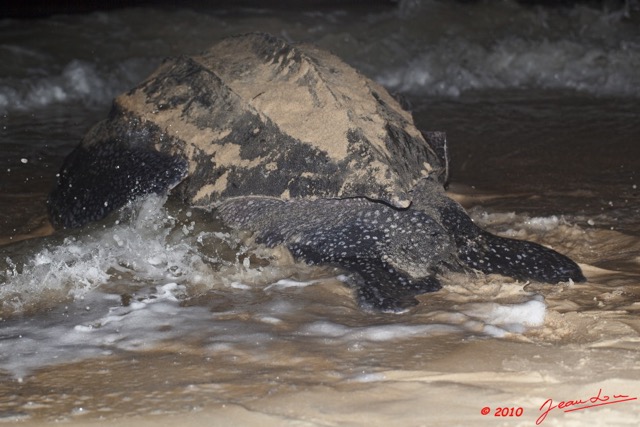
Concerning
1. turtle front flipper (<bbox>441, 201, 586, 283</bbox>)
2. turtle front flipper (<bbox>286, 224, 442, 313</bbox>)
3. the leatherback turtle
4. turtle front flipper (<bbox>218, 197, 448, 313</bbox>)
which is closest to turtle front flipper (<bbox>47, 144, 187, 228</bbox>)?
the leatherback turtle

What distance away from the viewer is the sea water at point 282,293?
2055 mm

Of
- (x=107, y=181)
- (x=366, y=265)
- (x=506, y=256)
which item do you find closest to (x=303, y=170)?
(x=366, y=265)

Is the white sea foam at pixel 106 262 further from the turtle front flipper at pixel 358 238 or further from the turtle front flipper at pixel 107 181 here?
the turtle front flipper at pixel 358 238

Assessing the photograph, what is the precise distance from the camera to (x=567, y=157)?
4613mm

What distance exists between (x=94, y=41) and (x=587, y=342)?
722 cm

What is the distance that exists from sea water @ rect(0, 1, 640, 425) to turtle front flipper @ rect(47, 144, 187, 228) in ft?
0.27

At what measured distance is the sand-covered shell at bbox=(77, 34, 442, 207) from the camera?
2902mm

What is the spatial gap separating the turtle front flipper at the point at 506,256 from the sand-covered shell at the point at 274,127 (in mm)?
262

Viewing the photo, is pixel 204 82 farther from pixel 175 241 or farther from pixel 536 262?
pixel 536 262
